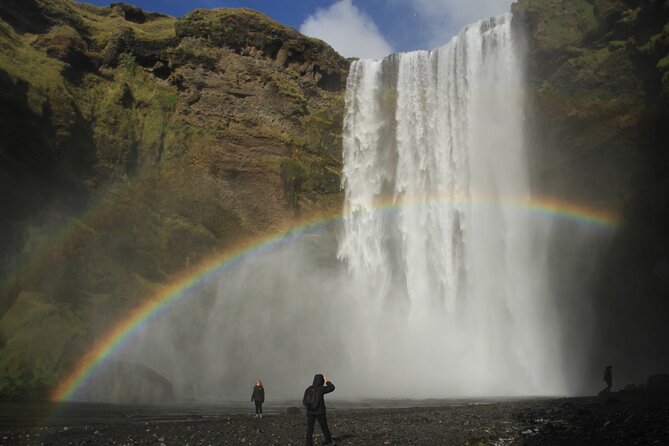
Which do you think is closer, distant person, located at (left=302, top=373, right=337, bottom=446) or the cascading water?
distant person, located at (left=302, top=373, right=337, bottom=446)

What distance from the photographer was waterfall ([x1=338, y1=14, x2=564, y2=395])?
129ft

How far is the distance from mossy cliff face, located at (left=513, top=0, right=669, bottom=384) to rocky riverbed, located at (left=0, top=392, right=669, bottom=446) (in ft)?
43.9

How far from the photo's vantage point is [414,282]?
1766 inches

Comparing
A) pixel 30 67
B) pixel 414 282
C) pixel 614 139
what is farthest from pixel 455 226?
pixel 30 67

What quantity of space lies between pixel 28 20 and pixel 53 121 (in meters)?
11.4

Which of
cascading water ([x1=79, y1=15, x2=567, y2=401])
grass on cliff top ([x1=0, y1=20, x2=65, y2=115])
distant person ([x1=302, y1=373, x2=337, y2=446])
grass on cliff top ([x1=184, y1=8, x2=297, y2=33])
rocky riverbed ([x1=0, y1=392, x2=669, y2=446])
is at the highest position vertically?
grass on cliff top ([x1=184, y1=8, x2=297, y2=33])

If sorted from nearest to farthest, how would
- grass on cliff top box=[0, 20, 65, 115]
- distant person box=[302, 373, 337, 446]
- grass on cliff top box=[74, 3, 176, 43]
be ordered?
distant person box=[302, 373, 337, 446] < grass on cliff top box=[0, 20, 65, 115] < grass on cliff top box=[74, 3, 176, 43]

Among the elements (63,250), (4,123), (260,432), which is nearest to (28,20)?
(4,123)

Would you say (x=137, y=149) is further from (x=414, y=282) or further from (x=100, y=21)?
(x=414, y=282)

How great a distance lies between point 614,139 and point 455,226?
1223cm

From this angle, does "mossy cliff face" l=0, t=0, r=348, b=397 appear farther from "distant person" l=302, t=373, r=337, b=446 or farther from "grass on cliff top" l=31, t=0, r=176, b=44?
"distant person" l=302, t=373, r=337, b=446

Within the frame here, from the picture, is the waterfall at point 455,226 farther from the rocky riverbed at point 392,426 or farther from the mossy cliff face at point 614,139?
the rocky riverbed at point 392,426

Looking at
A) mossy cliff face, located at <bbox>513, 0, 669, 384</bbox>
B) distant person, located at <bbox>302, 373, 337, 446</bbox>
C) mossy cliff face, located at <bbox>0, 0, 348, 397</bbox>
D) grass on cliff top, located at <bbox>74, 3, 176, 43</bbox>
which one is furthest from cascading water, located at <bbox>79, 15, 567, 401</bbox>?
grass on cliff top, located at <bbox>74, 3, 176, 43</bbox>

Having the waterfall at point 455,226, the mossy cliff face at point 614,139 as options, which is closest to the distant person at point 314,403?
the waterfall at point 455,226
